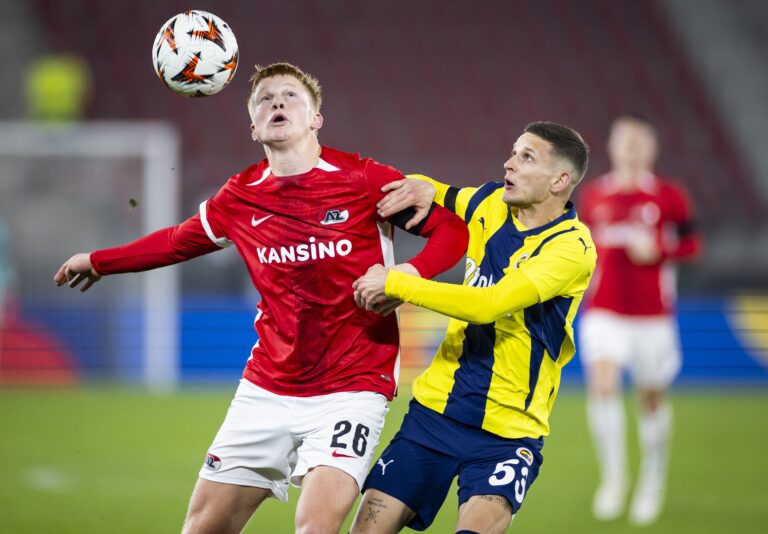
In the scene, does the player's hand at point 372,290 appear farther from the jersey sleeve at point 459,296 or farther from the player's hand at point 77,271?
the player's hand at point 77,271

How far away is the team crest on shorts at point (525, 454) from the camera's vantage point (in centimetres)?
428

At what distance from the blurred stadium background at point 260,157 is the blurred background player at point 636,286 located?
0.66 m

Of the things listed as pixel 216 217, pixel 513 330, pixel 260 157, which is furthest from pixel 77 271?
pixel 260 157

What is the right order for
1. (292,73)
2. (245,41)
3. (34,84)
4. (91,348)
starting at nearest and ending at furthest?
(292,73)
(91,348)
(34,84)
(245,41)

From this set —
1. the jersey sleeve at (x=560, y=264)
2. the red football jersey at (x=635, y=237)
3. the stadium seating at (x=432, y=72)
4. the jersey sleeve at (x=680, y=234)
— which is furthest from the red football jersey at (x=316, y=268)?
the stadium seating at (x=432, y=72)

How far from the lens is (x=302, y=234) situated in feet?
14.6

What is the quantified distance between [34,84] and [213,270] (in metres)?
4.96

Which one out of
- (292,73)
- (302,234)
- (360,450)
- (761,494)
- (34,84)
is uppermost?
(34,84)

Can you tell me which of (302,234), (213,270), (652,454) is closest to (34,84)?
(213,270)

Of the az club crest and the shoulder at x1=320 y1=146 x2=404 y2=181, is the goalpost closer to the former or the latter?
the shoulder at x1=320 y1=146 x2=404 y2=181

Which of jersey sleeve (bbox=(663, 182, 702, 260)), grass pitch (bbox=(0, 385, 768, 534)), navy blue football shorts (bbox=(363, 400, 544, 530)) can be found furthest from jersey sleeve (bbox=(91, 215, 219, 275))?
jersey sleeve (bbox=(663, 182, 702, 260))

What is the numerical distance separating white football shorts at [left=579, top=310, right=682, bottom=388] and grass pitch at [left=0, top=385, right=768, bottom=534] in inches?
36.2

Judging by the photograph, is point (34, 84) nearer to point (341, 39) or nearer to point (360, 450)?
point (341, 39)

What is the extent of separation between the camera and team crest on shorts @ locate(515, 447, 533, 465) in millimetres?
4281
